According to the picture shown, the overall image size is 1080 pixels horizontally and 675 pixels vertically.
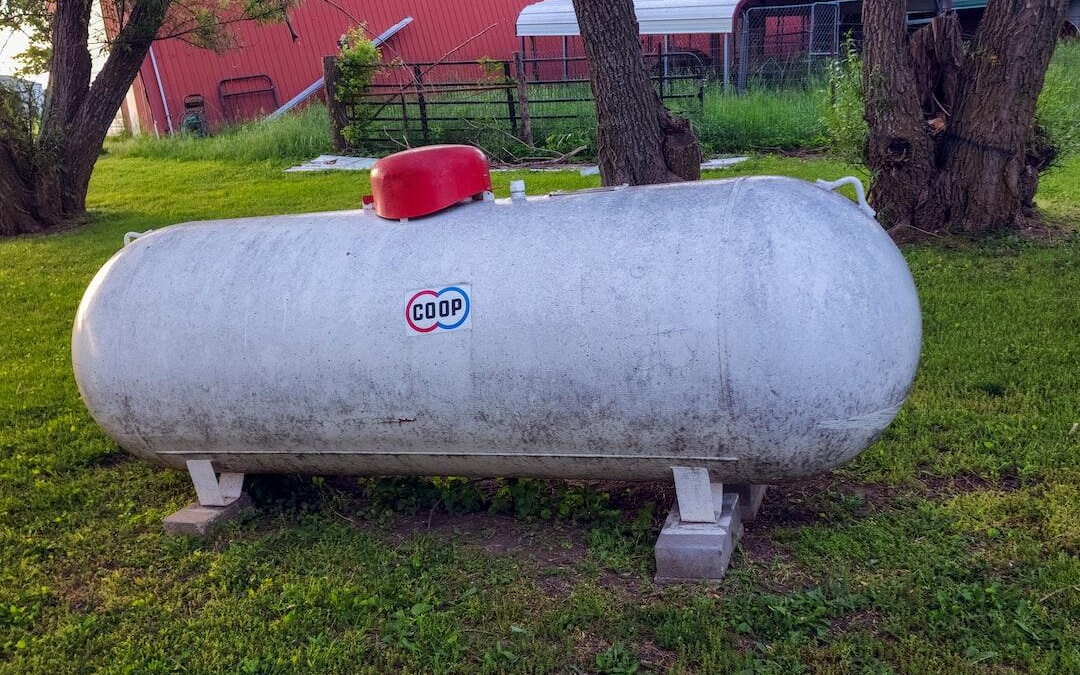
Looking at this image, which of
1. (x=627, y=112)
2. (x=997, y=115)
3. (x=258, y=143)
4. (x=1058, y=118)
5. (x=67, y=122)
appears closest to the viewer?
Result: (x=627, y=112)

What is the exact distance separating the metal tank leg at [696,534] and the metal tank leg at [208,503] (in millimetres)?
1888

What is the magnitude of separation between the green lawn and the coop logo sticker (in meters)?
0.88

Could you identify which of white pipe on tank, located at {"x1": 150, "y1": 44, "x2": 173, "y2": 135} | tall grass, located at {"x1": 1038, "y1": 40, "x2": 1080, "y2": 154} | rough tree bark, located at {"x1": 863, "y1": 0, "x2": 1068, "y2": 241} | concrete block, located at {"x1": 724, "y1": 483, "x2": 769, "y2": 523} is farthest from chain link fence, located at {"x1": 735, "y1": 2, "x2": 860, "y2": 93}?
concrete block, located at {"x1": 724, "y1": 483, "x2": 769, "y2": 523}

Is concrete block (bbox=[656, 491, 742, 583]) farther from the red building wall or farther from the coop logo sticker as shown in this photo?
the red building wall

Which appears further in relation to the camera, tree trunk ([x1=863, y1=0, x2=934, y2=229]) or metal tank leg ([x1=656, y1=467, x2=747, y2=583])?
tree trunk ([x1=863, y1=0, x2=934, y2=229])

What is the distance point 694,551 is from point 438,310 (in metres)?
1.26

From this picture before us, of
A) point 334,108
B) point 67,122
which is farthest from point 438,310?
point 334,108

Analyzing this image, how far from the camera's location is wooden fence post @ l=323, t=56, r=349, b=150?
1520 cm

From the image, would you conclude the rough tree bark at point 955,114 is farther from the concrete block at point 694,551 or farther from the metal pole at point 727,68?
the metal pole at point 727,68

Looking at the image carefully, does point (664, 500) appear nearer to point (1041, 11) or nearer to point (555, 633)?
point (555, 633)

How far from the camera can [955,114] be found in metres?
7.48

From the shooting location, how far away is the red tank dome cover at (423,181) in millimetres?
3889

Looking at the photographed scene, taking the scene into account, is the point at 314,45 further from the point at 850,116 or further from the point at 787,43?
the point at 850,116

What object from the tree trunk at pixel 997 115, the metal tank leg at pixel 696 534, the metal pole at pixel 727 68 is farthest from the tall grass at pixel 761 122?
the metal tank leg at pixel 696 534
